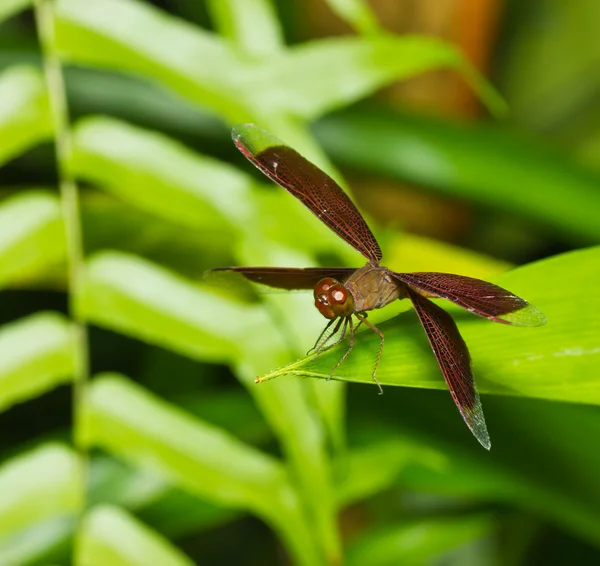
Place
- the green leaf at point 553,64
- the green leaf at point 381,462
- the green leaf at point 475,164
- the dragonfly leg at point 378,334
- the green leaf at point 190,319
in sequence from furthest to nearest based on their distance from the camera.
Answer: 1. the green leaf at point 553,64
2. the green leaf at point 475,164
3. the green leaf at point 381,462
4. the green leaf at point 190,319
5. the dragonfly leg at point 378,334

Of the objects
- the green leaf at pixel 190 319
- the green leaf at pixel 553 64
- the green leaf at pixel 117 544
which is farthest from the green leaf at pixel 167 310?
the green leaf at pixel 553 64

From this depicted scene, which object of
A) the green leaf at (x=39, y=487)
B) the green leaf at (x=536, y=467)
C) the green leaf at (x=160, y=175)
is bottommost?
the green leaf at (x=536, y=467)

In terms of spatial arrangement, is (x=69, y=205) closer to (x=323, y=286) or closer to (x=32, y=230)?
(x=32, y=230)

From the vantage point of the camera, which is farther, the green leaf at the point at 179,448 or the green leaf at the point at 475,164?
the green leaf at the point at 475,164

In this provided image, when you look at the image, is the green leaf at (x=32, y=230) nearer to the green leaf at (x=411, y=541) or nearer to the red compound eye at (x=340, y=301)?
the red compound eye at (x=340, y=301)

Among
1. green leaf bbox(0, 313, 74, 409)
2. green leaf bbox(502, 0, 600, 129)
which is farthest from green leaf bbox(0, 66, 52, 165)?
green leaf bbox(502, 0, 600, 129)

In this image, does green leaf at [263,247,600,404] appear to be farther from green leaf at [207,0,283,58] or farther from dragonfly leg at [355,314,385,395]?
green leaf at [207,0,283,58]

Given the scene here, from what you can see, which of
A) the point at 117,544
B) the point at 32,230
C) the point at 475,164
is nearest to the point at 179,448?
the point at 117,544
